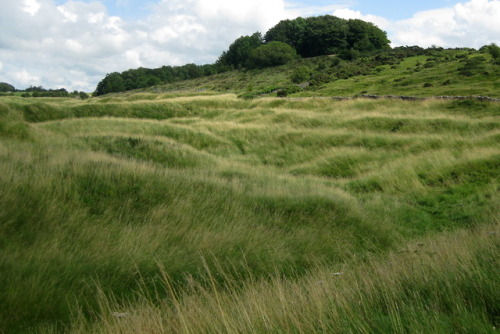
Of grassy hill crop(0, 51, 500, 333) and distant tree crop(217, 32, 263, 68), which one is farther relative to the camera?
distant tree crop(217, 32, 263, 68)

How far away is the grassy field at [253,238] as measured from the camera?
3.79m

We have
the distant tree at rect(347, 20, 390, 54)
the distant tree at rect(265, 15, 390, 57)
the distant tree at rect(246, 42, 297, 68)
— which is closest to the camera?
the distant tree at rect(246, 42, 297, 68)

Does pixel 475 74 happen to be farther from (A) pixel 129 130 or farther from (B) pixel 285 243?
(B) pixel 285 243

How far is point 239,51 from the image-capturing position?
404ft

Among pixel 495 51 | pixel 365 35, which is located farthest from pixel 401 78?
pixel 365 35

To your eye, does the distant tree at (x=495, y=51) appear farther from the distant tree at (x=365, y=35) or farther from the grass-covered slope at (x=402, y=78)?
the distant tree at (x=365, y=35)

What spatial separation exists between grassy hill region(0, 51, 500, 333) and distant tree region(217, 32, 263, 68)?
10099cm

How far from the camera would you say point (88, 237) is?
6.97 meters

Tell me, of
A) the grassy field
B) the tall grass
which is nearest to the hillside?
the grassy field

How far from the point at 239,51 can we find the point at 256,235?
4711 inches

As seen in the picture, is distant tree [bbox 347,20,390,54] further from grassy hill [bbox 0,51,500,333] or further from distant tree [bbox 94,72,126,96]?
grassy hill [bbox 0,51,500,333]

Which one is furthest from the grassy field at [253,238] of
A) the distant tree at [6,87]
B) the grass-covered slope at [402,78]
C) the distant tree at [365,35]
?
the distant tree at [365,35]

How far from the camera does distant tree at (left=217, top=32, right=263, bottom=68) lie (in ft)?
401

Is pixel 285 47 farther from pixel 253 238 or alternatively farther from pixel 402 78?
pixel 253 238
